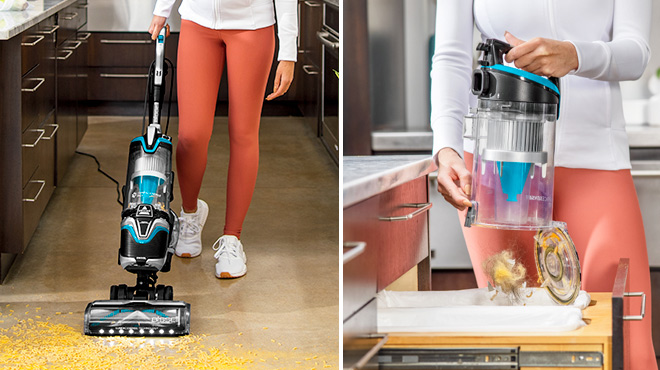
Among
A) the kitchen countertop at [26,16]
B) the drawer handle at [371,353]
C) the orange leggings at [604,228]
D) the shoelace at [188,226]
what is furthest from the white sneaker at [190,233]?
the drawer handle at [371,353]

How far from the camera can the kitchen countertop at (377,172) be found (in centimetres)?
86

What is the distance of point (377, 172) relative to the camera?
931mm

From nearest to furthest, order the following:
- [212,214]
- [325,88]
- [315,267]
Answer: [315,267] < [212,214] < [325,88]

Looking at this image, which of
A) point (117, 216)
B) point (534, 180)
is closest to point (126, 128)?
point (117, 216)

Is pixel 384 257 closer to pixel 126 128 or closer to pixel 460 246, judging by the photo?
pixel 460 246

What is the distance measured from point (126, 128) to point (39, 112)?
2037 mm

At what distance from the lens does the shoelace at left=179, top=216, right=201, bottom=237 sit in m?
→ 2.61

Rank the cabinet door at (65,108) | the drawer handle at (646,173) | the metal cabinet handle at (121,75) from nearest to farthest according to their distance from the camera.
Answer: the drawer handle at (646,173), the cabinet door at (65,108), the metal cabinet handle at (121,75)

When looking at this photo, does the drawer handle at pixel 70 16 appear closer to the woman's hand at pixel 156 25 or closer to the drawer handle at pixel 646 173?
the woman's hand at pixel 156 25

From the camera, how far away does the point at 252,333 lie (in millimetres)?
2049

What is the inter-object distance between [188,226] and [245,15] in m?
0.72

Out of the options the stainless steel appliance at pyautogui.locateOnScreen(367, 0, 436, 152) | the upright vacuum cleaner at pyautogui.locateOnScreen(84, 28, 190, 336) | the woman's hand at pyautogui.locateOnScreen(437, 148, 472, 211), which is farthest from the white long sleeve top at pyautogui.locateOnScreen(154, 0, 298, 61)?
the woman's hand at pyautogui.locateOnScreen(437, 148, 472, 211)

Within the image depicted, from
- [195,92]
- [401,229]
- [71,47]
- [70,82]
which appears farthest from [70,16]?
Answer: [401,229]

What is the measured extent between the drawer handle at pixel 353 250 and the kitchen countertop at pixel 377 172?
0.04 meters
